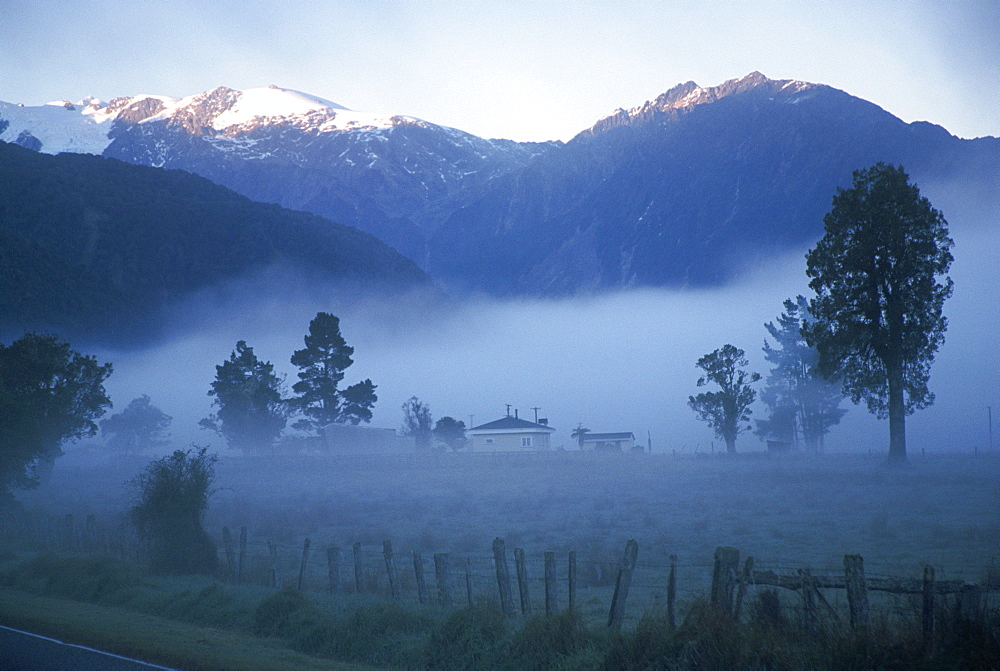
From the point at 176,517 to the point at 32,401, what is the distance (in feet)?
78.1

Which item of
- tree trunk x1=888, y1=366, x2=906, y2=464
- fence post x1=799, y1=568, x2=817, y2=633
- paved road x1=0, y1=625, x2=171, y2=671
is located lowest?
paved road x1=0, y1=625, x2=171, y2=671

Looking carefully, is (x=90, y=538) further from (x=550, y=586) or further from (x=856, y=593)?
(x=856, y=593)

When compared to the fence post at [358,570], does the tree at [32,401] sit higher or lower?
higher

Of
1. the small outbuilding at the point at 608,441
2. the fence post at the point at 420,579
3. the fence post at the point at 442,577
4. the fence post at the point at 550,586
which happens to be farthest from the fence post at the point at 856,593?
the small outbuilding at the point at 608,441

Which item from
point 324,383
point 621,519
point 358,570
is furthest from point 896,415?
point 324,383

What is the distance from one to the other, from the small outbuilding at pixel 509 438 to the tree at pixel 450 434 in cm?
138

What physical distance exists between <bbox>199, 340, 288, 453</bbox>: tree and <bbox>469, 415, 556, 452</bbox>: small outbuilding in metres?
24.8

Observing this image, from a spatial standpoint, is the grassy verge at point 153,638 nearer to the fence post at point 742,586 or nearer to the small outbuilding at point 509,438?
the fence post at point 742,586

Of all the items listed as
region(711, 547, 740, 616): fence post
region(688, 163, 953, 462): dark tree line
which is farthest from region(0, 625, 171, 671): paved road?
region(688, 163, 953, 462): dark tree line

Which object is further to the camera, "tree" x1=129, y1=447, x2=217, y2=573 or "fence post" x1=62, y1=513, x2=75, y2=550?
"fence post" x1=62, y1=513, x2=75, y2=550

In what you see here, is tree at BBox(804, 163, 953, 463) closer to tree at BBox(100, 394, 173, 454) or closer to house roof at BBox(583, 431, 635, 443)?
house roof at BBox(583, 431, 635, 443)

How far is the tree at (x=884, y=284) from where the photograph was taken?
3975 cm

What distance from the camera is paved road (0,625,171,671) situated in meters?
11.4

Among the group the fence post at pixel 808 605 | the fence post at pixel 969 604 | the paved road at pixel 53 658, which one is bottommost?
the paved road at pixel 53 658
